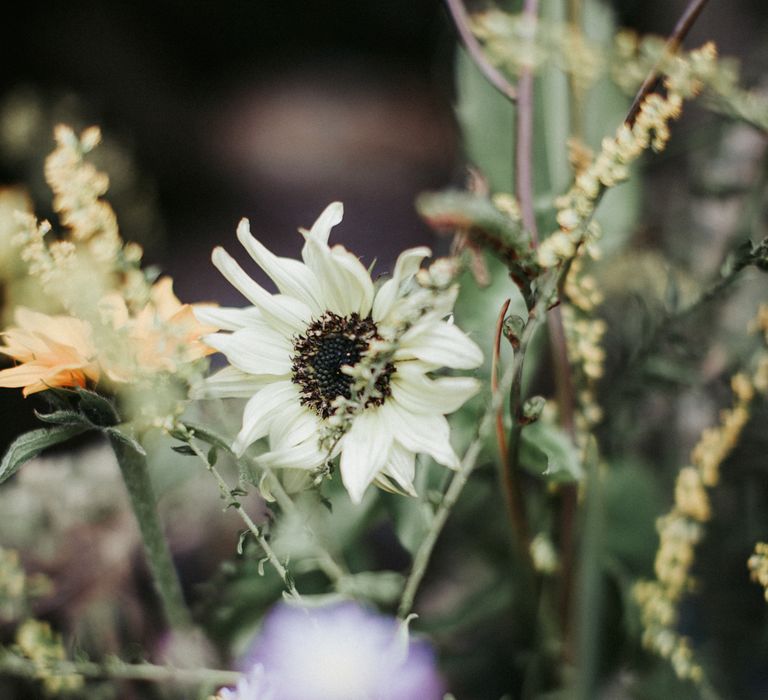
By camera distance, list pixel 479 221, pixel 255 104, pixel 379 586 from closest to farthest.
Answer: pixel 479 221, pixel 379 586, pixel 255 104

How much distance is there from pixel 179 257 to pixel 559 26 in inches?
18.8

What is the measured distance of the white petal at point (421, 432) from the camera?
0.19m

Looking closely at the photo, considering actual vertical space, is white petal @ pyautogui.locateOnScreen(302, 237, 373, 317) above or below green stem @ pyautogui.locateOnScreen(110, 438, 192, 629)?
above

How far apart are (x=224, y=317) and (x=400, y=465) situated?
0.06 meters

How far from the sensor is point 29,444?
0.19 metres

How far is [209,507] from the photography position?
1.25 feet

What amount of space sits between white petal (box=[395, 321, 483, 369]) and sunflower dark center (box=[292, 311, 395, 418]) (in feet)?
0.10

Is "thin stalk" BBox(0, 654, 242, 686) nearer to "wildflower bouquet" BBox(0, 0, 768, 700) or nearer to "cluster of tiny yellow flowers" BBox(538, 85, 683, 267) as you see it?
"wildflower bouquet" BBox(0, 0, 768, 700)

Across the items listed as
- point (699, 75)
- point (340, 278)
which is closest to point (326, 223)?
point (340, 278)

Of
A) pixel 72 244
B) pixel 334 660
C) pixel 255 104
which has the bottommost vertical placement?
pixel 334 660

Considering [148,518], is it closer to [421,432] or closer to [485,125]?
[421,432]

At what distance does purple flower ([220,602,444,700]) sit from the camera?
0.20 meters

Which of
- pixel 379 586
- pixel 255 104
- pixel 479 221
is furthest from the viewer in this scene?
pixel 255 104

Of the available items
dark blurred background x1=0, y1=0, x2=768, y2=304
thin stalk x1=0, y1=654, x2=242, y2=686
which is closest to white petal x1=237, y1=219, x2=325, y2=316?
thin stalk x1=0, y1=654, x2=242, y2=686
